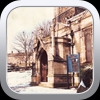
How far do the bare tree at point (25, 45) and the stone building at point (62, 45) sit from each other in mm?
38

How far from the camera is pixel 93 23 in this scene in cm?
Result: 333

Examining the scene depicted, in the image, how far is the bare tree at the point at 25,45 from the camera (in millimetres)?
3365

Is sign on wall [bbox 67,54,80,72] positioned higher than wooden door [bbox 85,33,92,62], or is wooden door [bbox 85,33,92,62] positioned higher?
wooden door [bbox 85,33,92,62]

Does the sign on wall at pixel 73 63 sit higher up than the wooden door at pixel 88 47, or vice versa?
the wooden door at pixel 88 47

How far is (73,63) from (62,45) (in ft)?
0.51

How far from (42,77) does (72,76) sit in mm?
221

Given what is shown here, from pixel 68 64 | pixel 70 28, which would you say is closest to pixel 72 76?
pixel 68 64

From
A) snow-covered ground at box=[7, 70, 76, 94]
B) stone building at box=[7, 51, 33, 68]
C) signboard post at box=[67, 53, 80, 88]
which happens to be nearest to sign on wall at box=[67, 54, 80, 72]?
signboard post at box=[67, 53, 80, 88]

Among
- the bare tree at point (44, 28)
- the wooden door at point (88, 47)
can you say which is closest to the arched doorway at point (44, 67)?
the bare tree at point (44, 28)

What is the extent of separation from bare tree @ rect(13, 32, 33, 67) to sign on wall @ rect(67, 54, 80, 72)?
0.94 feet

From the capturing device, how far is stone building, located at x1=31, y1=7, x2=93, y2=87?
3.35 m

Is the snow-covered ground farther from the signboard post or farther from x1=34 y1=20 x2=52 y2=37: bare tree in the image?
x1=34 y1=20 x2=52 y2=37: bare tree

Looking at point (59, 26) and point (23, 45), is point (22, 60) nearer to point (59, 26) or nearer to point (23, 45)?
point (23, 45)

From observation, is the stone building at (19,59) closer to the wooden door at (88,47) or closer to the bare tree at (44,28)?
the bare tree at (44,28)
